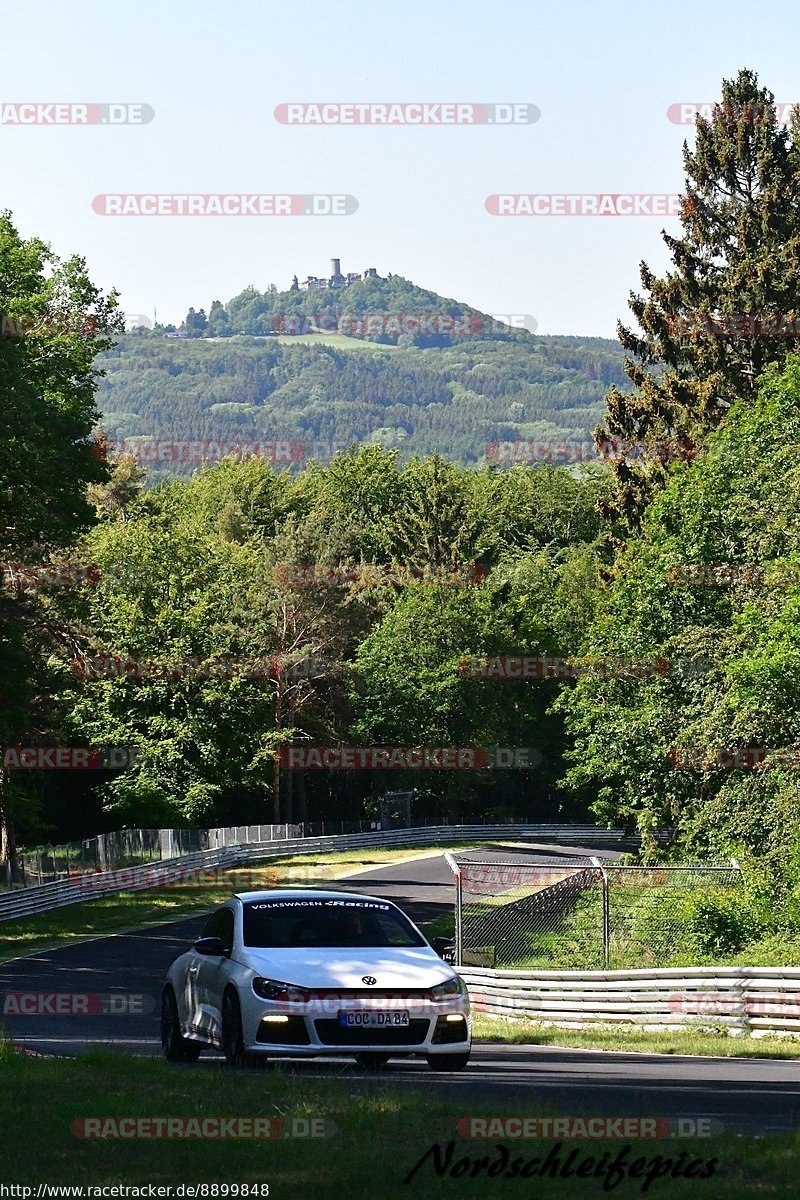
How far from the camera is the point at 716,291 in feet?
182

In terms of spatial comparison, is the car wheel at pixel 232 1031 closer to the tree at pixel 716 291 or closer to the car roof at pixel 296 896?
the car roof at pixel 296 896

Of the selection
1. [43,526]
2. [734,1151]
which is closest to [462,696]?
[43,526]

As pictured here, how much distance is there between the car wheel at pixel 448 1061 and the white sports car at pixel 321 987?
1cm

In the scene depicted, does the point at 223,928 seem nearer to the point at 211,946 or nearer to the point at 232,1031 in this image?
the point at 211,946

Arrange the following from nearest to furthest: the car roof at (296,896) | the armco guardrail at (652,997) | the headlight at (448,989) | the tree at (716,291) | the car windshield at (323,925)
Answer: the headlight at (448,989), the car windshield at (323,925), the car roof at (296,896), the armco guardrail at (652,997), the tree at (716,291)

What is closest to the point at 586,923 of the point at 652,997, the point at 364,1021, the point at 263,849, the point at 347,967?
the point at 652,997

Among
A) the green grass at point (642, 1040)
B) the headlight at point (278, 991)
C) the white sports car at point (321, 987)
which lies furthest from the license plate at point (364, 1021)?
the green grass at point (642, 1040)

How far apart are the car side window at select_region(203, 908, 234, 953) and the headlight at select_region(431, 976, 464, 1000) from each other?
1886mm

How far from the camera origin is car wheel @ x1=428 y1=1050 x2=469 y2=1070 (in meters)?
12.9

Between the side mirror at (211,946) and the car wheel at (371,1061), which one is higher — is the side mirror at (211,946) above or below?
above

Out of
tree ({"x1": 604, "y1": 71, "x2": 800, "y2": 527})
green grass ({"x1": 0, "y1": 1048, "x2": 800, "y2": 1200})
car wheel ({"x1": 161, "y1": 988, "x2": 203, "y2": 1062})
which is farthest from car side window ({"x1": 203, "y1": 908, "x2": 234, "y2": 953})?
tree ({"x1": 604, "y1": 71, "x2": 800, "y2": 527})

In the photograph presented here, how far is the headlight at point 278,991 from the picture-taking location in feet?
41.0

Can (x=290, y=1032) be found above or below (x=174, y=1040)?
above

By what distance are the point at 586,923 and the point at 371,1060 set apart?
14.3 metres
